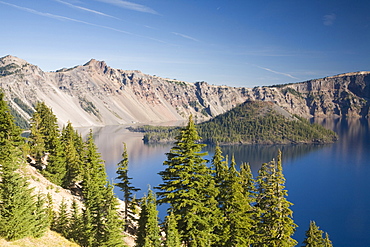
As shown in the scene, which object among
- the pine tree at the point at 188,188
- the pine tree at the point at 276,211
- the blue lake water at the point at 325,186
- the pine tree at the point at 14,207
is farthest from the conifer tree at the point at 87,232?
the blue lake water at the point at 325,186

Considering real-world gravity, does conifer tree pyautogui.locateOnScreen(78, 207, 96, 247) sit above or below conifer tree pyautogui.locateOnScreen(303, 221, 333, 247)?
above

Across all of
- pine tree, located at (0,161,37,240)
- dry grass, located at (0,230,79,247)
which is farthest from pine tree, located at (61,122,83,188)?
pine tree, located at (0,161,37,240)

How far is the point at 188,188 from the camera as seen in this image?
82.8 ft

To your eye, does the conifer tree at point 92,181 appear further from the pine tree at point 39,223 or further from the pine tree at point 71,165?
the pine tree at point 39,223

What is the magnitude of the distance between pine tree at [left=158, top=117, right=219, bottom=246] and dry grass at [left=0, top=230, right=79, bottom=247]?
11.1 m

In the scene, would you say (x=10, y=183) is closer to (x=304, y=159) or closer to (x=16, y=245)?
(x=16, y=245)

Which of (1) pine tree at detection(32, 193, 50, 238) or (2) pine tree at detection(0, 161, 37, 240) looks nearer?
(2) pine tree at detection(0, 161, 37, 240)

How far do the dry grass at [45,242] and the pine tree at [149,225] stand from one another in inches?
266

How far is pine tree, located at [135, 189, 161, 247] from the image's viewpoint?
27.3m

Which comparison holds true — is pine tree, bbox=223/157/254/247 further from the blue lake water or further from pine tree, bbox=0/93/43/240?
the blue lake water

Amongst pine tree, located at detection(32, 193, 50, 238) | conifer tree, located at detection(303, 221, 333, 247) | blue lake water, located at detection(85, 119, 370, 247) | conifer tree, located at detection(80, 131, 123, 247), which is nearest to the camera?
pine tree, located at detection(32, 193, 50, 238)

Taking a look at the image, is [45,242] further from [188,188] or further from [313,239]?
[313,239]

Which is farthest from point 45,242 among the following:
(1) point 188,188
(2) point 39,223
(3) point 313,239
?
(3) point 313,239

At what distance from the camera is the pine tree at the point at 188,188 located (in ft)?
81.5
